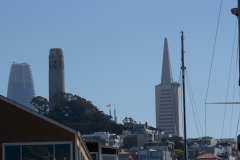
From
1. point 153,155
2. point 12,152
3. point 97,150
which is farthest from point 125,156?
point 12,152

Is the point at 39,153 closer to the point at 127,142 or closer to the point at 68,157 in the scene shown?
the point at 68,157

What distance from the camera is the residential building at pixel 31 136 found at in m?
21.5

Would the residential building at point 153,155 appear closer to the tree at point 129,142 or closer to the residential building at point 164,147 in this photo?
the residential building at point 164,147

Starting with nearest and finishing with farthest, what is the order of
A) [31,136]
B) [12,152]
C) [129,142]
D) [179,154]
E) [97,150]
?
[12,152] → [31,136] → [97,150] → [179,154] → [129,142]

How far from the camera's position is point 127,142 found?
634ft

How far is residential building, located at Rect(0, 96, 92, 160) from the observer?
2153 centimetres

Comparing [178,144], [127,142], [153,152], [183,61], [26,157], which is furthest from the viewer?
[127,142]

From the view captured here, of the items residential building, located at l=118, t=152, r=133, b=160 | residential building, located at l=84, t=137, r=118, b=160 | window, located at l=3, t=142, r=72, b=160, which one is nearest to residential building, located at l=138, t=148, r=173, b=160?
residential building, located at l=118, t=152, r=133, b=160

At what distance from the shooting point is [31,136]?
21656 mm

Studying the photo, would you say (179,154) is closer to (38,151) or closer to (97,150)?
(97,150)

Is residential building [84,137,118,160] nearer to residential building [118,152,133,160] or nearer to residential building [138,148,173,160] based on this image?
residential building [138,148,173,160]

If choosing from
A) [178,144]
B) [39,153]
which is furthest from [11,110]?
[178,144]

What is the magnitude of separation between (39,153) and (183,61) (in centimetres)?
1343

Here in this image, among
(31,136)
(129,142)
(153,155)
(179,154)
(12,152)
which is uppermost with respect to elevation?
(129,142)
